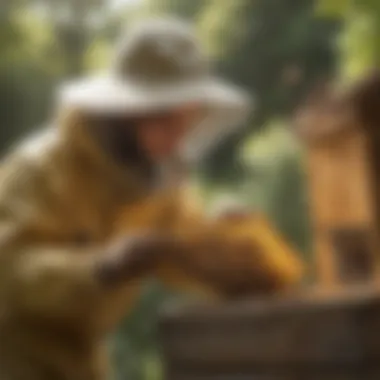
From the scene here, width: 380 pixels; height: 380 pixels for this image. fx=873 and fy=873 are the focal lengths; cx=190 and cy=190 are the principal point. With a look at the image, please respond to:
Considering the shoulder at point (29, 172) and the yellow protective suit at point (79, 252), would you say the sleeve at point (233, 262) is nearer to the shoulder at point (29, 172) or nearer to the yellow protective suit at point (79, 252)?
the yellow protective suit at point (79, 252)

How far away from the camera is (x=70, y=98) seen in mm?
659

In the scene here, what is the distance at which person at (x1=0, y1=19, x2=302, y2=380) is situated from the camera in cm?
64

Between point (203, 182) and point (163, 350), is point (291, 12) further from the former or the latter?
point (163, 350)

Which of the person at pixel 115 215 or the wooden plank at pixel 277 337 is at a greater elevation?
the person at pixel 115 215

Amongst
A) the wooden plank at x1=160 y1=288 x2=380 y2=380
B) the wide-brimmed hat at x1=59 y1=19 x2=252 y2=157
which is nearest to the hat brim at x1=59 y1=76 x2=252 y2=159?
Answer: the wide-brimmed hat at x1=59 y1=19 x2=252 y2=157

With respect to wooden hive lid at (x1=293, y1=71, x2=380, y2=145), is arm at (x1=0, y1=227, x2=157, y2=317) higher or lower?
lower

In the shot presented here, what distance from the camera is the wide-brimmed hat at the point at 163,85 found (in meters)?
0.65

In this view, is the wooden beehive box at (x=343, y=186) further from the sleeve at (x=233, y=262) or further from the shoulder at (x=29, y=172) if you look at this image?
the shoulder at (x=29, y=172)

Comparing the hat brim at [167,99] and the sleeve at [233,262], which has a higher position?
the hat brim at [167,99]

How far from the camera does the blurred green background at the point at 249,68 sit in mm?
661

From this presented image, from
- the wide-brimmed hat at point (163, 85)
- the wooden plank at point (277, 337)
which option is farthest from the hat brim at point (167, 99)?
the wooden plank at point (277, 337)

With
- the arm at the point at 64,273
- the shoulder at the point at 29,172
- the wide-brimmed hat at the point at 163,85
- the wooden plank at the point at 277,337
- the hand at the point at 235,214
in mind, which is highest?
the wide-brimmed hat at the point at 163,85

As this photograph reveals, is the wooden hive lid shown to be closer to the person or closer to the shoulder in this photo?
the person

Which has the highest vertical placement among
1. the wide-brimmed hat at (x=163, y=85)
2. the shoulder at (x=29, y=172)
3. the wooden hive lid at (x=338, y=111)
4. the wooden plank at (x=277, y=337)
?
the wide-brimmed hat at (x=163, y=85)
